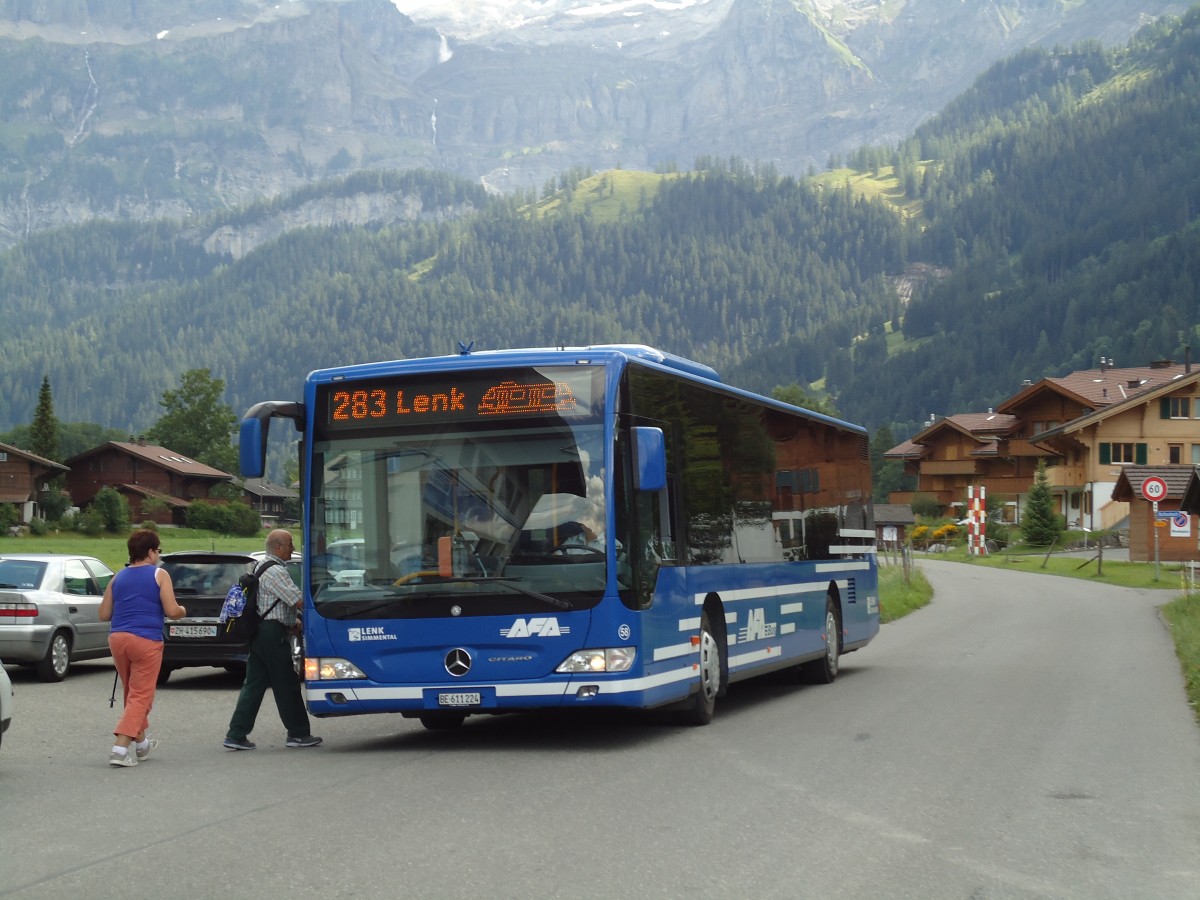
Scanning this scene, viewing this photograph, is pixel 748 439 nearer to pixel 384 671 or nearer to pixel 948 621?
pixel 384 671

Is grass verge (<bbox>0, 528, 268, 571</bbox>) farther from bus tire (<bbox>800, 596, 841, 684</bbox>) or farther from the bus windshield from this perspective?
the bus windshield

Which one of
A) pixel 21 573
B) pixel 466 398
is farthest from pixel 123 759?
pixel 21 573

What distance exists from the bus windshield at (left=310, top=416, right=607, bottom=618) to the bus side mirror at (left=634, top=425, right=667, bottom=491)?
0.41m

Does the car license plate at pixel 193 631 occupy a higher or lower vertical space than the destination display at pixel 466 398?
lower

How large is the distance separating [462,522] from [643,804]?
10.9 feet

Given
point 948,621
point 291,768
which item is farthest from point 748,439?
point 948,621

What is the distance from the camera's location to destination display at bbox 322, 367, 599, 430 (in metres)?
12.0

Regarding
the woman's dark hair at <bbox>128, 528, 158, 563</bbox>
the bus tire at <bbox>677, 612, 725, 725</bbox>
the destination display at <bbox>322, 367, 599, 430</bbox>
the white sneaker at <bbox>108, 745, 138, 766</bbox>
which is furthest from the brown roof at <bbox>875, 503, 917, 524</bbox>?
the white sneaker at <bbox>108, 745, 138, 766</bbox>

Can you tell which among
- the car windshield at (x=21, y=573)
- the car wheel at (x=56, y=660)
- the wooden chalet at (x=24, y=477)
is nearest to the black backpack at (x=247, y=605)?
the car wheel at (x=56, y=660)

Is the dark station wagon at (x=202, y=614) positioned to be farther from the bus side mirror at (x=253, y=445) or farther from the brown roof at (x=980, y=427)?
the brown roof at (x=980, y=427)

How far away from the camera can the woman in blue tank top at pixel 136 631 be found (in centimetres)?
1129

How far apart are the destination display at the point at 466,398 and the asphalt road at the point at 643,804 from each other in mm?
2519

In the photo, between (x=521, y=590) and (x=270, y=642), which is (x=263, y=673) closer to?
(x=270, y=642)

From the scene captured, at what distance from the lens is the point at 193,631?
19156 mm
